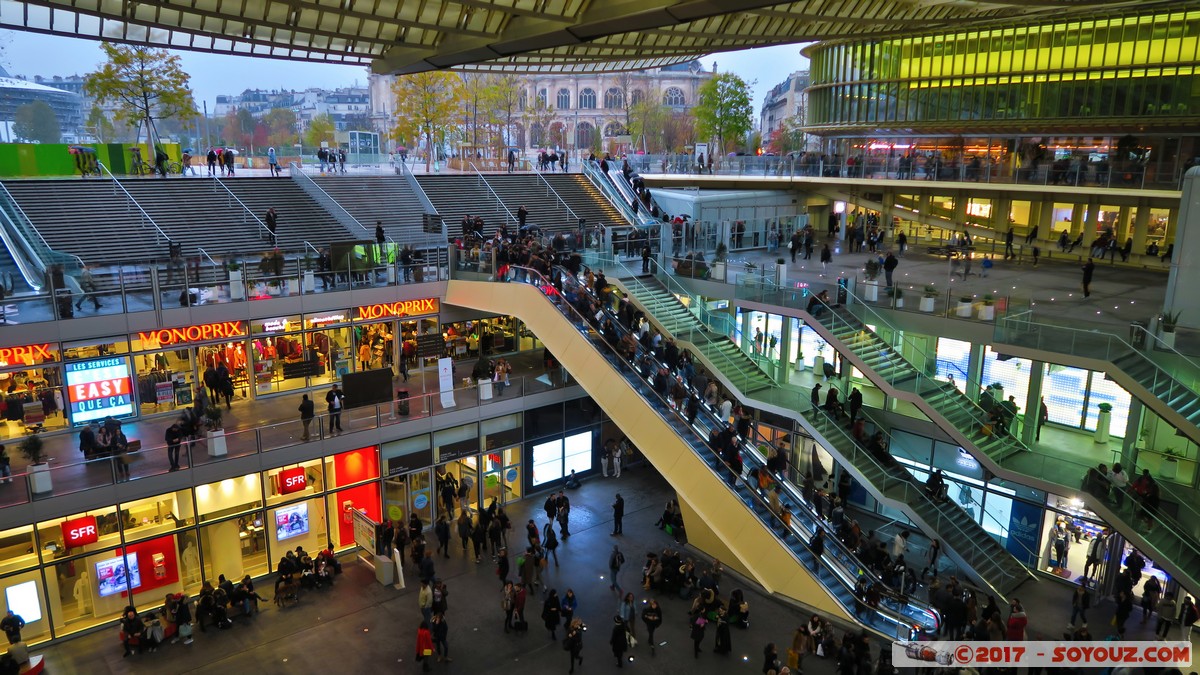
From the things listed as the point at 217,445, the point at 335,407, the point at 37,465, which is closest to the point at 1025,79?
the point at 335,407

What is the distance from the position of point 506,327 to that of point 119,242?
489 inches

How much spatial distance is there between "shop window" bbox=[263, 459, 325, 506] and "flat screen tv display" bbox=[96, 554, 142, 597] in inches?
119

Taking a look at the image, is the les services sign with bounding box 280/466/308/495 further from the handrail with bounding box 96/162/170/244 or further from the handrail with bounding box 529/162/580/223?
the handrail with bounding box 529/162/580/223

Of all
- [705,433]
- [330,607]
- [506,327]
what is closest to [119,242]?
[506,327]

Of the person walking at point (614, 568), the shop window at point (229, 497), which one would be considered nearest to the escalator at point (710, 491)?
the person walking at point (614, 568)

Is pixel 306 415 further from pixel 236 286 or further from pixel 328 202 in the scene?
pixel 328 202

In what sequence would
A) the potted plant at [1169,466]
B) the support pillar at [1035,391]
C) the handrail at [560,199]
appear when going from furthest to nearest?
the handrail at [560,199] < the support pillar at [1035,391] < the potted plant at [1169,466]

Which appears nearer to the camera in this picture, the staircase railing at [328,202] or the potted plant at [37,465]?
the potted plant at [37,465]

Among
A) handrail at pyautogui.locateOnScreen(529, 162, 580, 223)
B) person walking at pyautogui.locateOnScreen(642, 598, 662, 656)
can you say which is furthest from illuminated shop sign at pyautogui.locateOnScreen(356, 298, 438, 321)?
person walking at pyautogui.locateOnScreen(642, 598, 662, 656)

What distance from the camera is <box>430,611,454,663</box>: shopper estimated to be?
15.4 meters

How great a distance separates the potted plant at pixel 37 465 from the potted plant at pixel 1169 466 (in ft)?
78.0

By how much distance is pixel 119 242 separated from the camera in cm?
2448

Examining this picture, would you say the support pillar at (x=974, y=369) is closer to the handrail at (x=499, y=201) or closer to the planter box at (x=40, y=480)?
the handrail at (x=499, y=201)

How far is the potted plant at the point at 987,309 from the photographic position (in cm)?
1970
